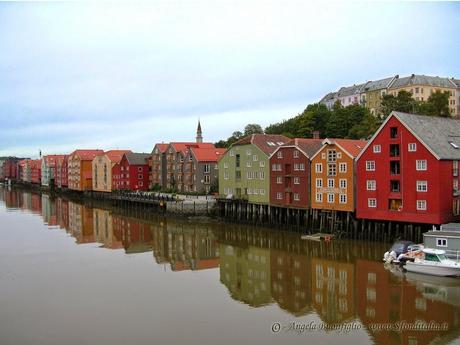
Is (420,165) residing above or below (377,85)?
below

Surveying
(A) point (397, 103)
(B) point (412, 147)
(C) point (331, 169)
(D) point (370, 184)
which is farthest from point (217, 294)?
(A) point (397, 103)

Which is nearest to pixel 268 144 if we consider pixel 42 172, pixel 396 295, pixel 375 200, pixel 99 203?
pixel 375 200

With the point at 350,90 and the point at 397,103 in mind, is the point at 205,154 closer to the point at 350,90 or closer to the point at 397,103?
the point at 397,103

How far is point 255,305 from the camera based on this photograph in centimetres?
2436

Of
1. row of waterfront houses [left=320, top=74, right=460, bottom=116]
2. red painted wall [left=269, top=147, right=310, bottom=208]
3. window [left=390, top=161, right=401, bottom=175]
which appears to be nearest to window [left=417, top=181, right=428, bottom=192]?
window [left=390, top=161, right=401, bottom=175]

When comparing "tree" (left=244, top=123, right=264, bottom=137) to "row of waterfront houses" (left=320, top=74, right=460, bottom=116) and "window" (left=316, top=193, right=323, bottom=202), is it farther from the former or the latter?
"window" (left=316, top=193, right=323, bottom=202)

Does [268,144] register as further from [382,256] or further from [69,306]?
[69,306]

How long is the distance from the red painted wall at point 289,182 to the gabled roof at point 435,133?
7742 millimetres

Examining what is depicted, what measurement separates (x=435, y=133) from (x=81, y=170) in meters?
82.2

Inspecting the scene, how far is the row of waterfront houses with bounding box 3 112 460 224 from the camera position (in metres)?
34.3

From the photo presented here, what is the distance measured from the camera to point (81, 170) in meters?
103

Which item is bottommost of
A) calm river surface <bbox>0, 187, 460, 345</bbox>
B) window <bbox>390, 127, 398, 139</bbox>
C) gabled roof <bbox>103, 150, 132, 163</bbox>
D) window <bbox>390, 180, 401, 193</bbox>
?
calm river surface <bbox>0, 187, 460, 345</bbox>

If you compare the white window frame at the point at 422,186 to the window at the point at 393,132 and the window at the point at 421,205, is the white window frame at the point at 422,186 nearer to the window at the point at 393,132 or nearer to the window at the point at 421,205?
the window at the point at 421,205

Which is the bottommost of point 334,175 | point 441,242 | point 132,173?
point 441,242
